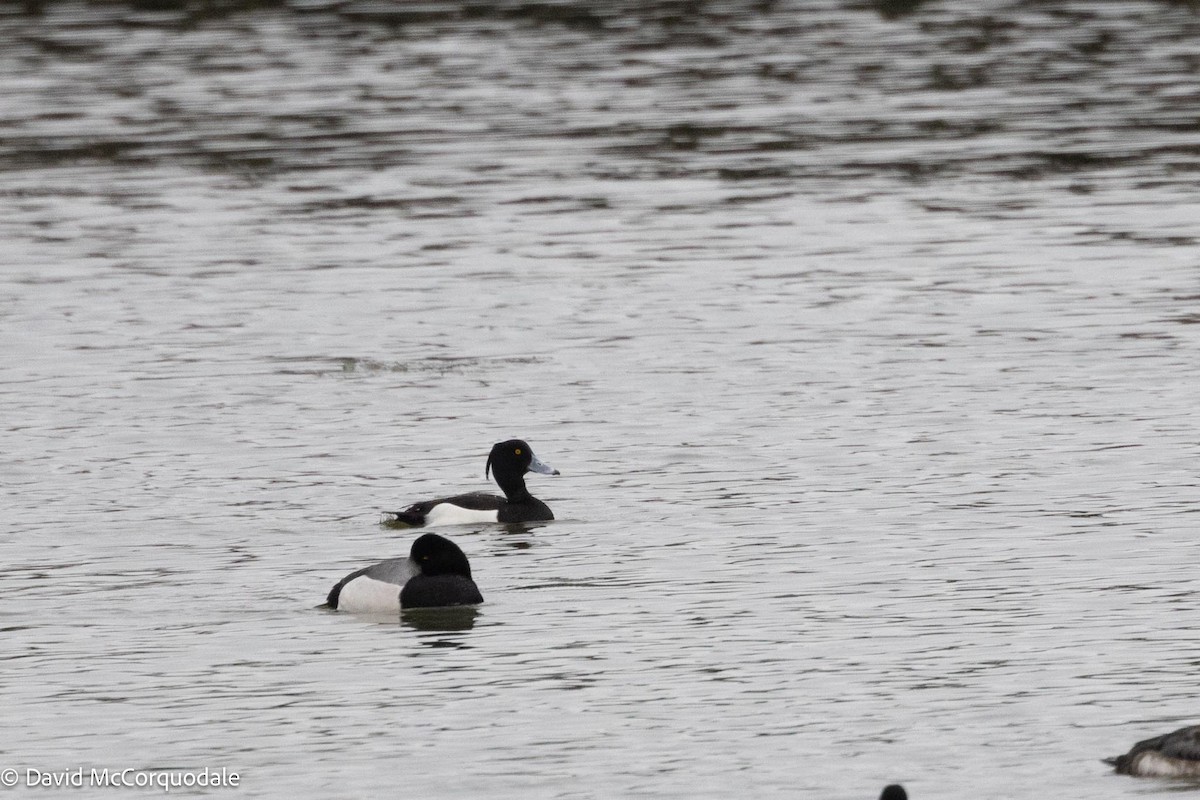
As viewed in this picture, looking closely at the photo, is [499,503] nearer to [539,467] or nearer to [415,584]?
[539,467]

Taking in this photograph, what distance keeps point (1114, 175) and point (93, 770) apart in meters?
26.4

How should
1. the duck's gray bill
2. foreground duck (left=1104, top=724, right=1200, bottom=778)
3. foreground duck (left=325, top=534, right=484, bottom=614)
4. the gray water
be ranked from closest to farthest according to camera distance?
1. foreground duck (left=1104, top=724, right=1200, bottom=778)
2. the gray water
3. foreground duck (left=325, top=534, right=484, bottom=614)
4. the duck's gray bill

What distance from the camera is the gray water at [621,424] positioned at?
13961 millimetres

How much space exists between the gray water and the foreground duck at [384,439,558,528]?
15cm

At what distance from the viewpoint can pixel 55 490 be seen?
20375 millimetres

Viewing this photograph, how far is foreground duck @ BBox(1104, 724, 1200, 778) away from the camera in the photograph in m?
12.4

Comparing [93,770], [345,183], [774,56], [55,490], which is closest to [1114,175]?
[345,183]

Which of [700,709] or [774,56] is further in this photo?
[774,56]

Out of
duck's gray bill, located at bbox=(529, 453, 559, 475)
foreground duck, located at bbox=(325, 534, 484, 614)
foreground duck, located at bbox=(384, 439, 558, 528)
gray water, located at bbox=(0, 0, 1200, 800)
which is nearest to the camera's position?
gray water, located at bbox=(0, 0, 1200, 800)

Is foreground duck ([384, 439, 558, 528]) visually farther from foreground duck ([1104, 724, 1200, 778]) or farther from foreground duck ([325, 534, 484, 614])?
foreground duck ([1104, 724, 1200, 778])

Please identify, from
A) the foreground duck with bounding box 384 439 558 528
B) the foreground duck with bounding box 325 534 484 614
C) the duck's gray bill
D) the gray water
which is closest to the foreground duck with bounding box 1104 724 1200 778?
the gray water

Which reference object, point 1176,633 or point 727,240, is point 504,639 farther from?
point 727,240

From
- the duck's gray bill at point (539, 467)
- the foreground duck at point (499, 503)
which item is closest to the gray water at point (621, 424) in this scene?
the foreground duck at point (499, 503)

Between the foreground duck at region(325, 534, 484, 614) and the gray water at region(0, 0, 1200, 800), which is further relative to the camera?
the foreground duck at region(325, 534, 484, 614)
